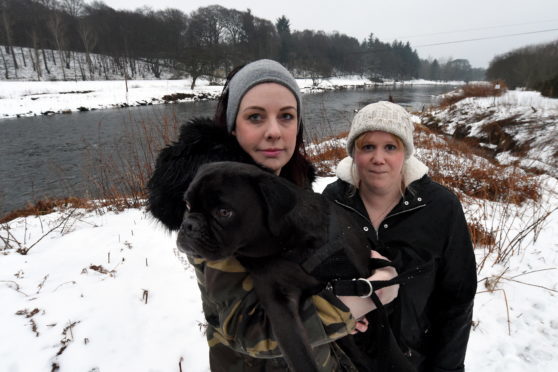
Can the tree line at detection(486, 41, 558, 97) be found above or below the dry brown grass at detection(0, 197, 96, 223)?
above

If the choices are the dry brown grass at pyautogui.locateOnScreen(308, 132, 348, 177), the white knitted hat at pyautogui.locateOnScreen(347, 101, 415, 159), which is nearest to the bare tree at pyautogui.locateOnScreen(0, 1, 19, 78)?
the dry brown grass at pyautogui.locateOnScreen(308, 132, 348, 177)

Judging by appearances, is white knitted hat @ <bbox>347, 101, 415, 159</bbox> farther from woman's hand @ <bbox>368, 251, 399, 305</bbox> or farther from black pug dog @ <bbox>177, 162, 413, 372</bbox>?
woman's hand @ <bbox>368, 251, 399, 305</bbox>

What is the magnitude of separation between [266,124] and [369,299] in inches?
42.9

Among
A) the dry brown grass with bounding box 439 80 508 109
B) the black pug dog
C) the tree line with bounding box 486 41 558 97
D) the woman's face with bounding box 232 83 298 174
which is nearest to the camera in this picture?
the black pug dog

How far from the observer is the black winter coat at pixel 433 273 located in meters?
1.76

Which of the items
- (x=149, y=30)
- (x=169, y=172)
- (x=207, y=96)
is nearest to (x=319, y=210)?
(x=169, y=172)

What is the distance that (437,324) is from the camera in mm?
1907

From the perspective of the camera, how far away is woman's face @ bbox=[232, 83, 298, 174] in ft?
5.13

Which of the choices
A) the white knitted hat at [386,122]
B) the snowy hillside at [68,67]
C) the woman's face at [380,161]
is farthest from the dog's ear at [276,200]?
the snowy hillside at [68,67]

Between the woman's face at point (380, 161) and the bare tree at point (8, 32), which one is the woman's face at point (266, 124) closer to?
the woman's face at point (380, 161)

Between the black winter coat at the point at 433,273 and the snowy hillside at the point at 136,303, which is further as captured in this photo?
the snowy hillside at the point at 136,303

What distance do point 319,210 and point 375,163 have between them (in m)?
0.56

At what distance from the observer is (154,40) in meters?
61.8

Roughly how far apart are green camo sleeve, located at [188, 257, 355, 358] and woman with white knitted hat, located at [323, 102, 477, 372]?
1.90 ft
